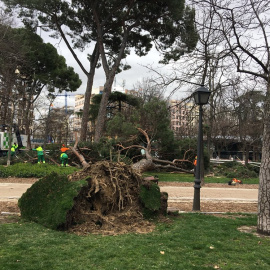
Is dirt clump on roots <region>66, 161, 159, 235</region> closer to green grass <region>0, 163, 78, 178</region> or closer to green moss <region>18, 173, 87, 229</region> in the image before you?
green moss <region>18, 173, 87, 229</region>

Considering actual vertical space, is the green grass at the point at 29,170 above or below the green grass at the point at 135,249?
above

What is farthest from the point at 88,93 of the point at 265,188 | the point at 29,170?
the point at 265,188

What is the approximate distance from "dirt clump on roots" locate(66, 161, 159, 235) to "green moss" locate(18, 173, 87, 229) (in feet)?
0.73

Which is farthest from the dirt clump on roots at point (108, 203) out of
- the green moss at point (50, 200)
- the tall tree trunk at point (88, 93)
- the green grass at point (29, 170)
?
the tall tree trunk at point (88, 93)

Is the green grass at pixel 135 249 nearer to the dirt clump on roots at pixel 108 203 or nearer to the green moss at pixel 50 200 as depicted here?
the green moss at pixel 50 200

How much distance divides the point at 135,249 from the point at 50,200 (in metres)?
2.22

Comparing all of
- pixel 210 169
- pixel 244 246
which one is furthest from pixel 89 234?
pixel 210 169

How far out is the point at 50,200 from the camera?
6.01 m

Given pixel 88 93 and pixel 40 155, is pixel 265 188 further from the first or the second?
pixel 88 93

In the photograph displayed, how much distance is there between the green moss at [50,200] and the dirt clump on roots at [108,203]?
22 centimetres

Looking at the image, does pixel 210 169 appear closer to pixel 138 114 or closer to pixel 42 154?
pixel 138 114

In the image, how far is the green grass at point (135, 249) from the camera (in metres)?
4.02

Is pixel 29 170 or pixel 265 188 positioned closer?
pixel 265 188

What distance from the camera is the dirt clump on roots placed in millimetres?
5863
